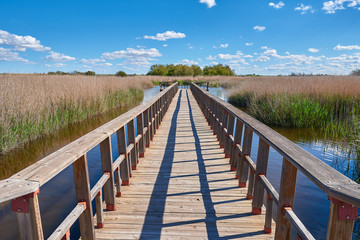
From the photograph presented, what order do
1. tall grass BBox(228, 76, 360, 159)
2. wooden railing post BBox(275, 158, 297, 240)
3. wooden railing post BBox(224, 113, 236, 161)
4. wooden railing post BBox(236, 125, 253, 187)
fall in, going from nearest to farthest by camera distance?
wooden railing post BBox(275, 158, 297, 240), wooden railing post BBox(236, 125, 253, 187), wooden railing post BBox(224, 113, 236, 161), tall grass BBox(228, 76, 360, 159)

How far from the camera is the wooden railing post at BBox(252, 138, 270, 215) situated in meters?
2.68

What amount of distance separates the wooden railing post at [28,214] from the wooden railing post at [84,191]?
68 centimetres

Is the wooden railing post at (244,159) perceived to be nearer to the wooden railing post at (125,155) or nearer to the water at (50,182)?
the wooden railing post at (125,155)

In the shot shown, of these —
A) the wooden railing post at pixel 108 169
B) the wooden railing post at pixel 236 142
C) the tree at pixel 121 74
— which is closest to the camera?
the wooden railing post at pixel 108 169

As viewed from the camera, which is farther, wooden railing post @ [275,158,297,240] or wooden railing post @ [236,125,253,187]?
wooden railing post @ [236,125,253,187]

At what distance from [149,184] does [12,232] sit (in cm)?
197

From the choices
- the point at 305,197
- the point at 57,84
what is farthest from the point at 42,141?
the point at 305,197

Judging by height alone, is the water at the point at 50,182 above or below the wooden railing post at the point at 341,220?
below

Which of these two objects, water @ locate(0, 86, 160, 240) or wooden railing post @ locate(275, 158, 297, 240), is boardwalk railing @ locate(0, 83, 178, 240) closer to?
water @ locate(0, 86, 160, 240)

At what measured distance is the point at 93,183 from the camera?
5148 mm

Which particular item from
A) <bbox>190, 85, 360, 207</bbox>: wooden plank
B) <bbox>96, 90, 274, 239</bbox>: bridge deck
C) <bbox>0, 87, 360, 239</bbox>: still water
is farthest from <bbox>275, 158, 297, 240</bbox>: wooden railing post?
<bbox>0, 87, 360, 239</bbox>: still water

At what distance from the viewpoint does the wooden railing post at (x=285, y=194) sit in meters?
1.98

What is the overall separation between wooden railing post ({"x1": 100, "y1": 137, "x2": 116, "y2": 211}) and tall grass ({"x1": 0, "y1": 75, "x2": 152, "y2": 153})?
4313mm

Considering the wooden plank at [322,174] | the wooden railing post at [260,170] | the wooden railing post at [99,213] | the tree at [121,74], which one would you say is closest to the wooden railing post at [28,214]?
the wooden railing post at [99,213]
